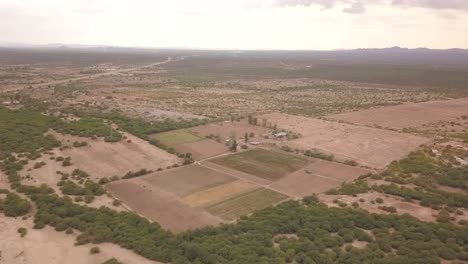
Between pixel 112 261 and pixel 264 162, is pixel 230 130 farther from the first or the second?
pixel 112 261

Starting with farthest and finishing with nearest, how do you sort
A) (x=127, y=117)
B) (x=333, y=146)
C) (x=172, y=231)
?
(x=127, y=117) → (x=333, y=146) → (x=172, y=231)

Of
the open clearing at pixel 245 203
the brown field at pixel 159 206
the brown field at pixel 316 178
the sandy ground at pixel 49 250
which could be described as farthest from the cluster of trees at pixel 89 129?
the sandy ground at pixel 49 250

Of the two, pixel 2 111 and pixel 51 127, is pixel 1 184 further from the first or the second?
pixel 2 111

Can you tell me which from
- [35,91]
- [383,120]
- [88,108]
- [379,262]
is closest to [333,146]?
[383,120]

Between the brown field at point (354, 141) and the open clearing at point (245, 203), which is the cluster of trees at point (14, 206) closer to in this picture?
the open clearing at point (245, 203)

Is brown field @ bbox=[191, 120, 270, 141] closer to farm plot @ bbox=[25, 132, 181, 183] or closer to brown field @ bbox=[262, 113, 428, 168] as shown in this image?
brown field @ bbox=[262, 113, 428, 168]

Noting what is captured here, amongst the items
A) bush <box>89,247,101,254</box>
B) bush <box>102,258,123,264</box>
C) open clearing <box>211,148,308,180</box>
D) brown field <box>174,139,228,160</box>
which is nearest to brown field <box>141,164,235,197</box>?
open clearing <box>211,148,308,180</box>
